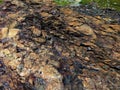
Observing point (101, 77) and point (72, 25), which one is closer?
point (101, 77)

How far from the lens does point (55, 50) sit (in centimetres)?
1140

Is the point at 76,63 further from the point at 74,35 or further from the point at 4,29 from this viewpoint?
the point at 4,29

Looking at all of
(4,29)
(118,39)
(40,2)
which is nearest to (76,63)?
(118,39)

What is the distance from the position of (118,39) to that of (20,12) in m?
4.56

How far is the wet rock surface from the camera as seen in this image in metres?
10.4

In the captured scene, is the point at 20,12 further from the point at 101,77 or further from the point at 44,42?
the point at 101,77

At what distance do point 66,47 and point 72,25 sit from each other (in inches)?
66.3

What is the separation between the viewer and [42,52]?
36.8ft

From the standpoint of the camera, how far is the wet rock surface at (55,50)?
34.0 ft

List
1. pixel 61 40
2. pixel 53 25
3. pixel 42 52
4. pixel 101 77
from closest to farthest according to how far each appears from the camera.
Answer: pixel 101 77, pixel 42 52, pixel 61 40, pixel 53 25

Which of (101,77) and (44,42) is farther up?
(44,42)

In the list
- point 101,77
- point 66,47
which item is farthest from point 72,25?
point 101,77

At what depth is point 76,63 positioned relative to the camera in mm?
10984

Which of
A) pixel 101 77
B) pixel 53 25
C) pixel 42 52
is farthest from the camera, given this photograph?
pixel 53 25
